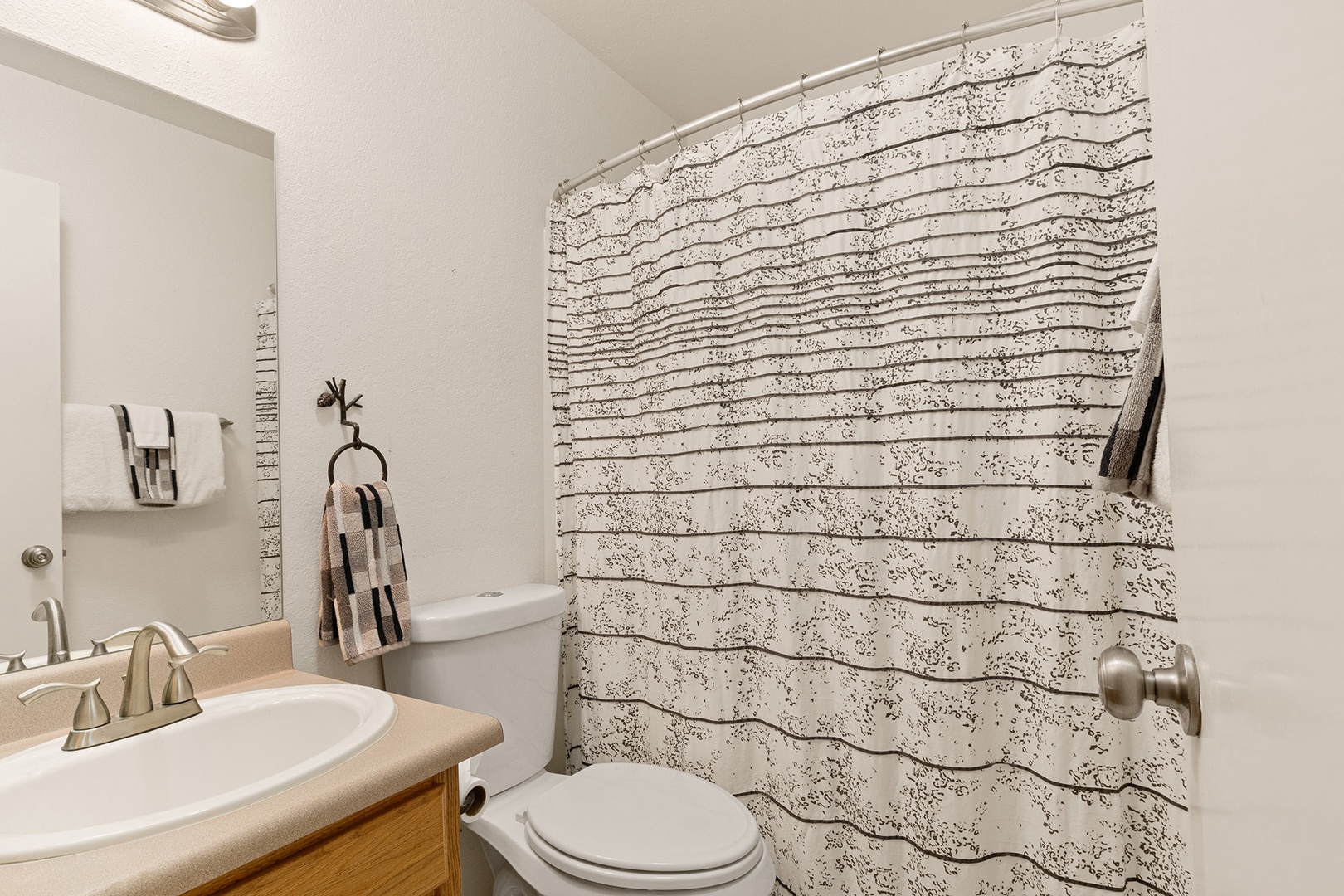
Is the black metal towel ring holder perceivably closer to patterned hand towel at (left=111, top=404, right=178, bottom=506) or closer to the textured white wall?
the textured white wall

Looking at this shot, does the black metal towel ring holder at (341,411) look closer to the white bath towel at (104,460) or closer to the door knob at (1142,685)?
the white bath towel at (104,460)

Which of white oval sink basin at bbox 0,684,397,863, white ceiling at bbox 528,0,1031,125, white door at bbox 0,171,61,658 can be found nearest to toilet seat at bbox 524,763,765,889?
white oval sink basin at bbox 0,684,397,863

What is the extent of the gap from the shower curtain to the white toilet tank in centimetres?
19

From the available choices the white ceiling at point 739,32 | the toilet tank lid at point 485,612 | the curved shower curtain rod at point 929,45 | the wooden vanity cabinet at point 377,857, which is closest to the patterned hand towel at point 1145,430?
the curved shower curtain rod at point 929,45

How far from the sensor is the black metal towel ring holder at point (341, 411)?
1392mm

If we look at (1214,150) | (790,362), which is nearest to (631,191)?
(790,362)

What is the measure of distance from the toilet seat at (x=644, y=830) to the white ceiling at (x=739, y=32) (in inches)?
78.5

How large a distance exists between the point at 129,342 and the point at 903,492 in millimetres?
1376

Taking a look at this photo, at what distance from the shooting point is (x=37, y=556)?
100 centimetres

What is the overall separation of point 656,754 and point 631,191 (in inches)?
57.3

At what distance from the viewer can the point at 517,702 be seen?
158 centimetres

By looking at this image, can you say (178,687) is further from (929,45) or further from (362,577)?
(929,45)

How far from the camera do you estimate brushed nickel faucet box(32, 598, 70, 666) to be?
1.00 metres

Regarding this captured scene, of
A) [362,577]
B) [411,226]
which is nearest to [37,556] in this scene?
[362,577]
